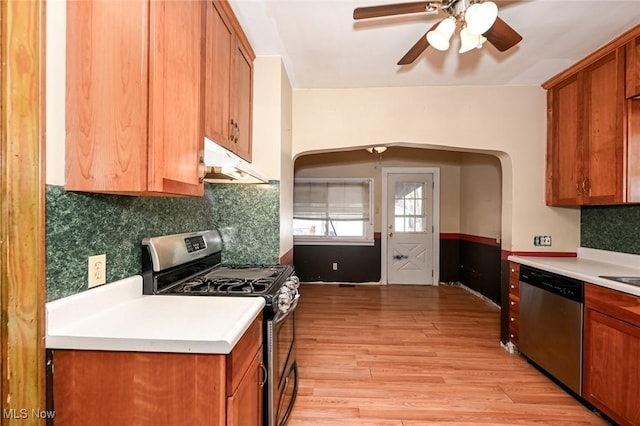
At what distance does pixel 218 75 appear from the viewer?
69.6 inches

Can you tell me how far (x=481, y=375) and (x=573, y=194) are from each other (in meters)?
1.60

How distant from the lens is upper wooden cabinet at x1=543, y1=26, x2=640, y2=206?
218cm

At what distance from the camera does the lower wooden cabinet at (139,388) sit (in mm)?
1005

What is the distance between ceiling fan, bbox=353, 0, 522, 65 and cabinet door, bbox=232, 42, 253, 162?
0.83 metres

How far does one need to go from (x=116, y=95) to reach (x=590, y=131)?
301cm

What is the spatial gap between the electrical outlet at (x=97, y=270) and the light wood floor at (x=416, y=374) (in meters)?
1.41

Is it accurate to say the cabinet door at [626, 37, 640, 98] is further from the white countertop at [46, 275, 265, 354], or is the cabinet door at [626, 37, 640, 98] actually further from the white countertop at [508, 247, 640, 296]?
the white countertop at [46, 275, 265, 354]

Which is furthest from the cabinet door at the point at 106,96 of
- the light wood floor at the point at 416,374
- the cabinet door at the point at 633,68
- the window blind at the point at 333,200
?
the window blind at the point at 333,200

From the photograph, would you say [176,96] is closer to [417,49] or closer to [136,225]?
[136,225]

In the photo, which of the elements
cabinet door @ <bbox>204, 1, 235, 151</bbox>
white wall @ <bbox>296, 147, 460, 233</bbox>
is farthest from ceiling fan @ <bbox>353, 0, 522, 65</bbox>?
white wall @ <bbox>296, 147, 460, 233</bbox>

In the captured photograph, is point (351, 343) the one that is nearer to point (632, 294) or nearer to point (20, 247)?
point (632, 294)

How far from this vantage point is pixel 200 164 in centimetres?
139

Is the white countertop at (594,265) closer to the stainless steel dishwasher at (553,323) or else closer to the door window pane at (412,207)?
the stainless steel dishwasher at (553,323)

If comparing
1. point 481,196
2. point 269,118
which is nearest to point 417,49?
point 269,118
